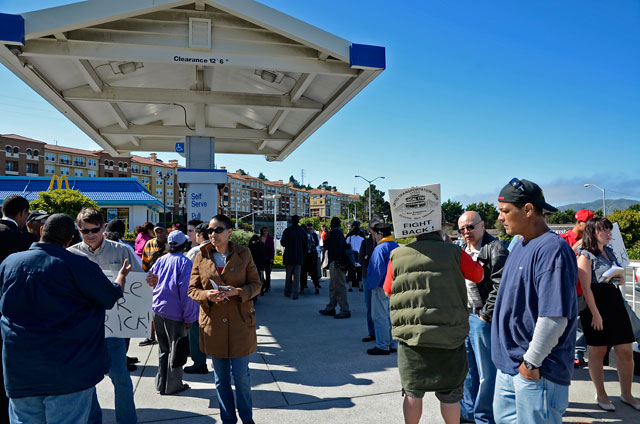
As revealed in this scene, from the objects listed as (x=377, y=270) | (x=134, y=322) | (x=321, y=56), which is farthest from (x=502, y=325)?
(x=321, y=56)

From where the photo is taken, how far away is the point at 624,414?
164 inches

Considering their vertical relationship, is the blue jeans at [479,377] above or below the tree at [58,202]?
below

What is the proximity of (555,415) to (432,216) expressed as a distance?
1504mm

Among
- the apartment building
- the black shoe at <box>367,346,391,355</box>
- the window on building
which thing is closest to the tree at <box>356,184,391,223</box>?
the apartment building

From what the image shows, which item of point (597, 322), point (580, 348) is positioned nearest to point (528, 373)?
point (597, 322)

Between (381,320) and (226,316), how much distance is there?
127 inches

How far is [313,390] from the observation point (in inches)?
194

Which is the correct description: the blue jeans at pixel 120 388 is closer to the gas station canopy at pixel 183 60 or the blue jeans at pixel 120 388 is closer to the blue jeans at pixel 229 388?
the blue jeans at pixel 229 388

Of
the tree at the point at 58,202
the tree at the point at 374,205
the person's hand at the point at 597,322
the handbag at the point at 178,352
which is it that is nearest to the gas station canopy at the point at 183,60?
the handbag at the point at 178,352

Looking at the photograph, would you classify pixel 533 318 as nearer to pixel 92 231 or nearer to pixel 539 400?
pixel 539 400

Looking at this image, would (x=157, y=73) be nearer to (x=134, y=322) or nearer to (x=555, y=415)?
(x=134, y=322)

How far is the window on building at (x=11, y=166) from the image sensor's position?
73.1 m

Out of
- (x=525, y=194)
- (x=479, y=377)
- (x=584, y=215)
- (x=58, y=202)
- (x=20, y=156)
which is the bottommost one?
(x=479, y=377)

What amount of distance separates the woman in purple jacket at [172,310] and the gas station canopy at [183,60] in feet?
10.5
